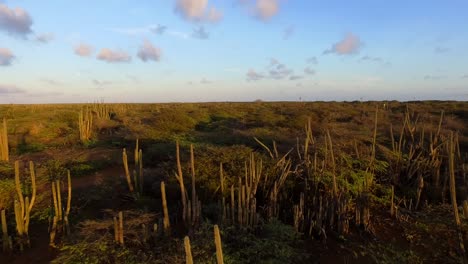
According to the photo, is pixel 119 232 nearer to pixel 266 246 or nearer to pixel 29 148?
pixel 266 246

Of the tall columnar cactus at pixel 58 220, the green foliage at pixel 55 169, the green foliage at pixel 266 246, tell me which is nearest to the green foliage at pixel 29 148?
the green foliage at pixel 55 169

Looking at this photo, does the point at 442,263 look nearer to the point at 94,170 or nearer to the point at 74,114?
the point at 94,170

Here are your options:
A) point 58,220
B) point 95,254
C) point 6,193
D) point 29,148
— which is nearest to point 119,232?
point 95,254

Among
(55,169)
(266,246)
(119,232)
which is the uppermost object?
(55,169)

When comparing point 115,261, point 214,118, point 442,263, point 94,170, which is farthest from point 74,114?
point 442,263

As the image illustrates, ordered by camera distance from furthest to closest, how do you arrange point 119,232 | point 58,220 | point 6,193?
point 6,193 → point 58,220 → point 119,232

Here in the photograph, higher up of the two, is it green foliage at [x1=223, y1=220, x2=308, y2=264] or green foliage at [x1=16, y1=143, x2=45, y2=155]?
green foliage at [x1=16, y1=143, x2=45, y2=155]

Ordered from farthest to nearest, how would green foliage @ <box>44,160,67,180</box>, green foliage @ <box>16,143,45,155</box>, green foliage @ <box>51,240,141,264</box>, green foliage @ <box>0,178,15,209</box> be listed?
1. green foliage @ <box>16,143,45,155</box>
2. green foliage @ <box>44,160,67,180</box>
3. green foliage @ <box>0,178,15,209</box>
4. green foliage @ <box>51,240,141,264</box>

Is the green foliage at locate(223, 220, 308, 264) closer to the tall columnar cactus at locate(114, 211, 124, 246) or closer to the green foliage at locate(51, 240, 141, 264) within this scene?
the green foliage at locate(51, 240, 141, 264)

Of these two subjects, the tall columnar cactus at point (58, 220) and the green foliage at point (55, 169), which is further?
the green foliage at point (55, 169)

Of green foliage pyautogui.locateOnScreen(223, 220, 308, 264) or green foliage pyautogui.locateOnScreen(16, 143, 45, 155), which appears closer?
green foliage pyautogui.locateOnScreen(223, 220, 308, 264)

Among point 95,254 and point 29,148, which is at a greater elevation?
point 29,148

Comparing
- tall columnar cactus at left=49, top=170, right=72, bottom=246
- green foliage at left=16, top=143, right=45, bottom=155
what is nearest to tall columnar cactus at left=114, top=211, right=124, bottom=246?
tall columnar cactus at left=49, top=170, right=72, bottom=246

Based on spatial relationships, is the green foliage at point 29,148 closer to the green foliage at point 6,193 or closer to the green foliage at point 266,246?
the green foliage at point 6,193
